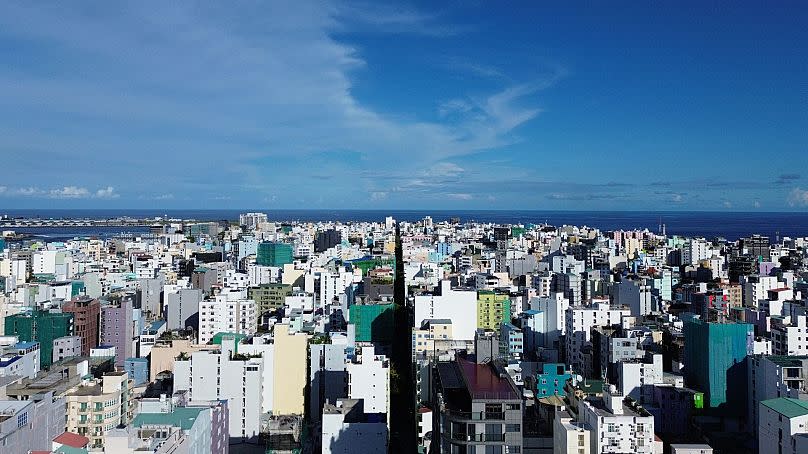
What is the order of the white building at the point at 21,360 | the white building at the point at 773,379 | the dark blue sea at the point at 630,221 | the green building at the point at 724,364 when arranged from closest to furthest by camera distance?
the white building at the point at 773,379, the white building at the point at 21,360, the green building at the point at 724,364, the dark blue sea at the point at 630,221

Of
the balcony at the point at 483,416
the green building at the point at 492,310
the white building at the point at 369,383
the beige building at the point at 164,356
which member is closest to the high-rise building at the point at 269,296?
the green building at the point at 492,310

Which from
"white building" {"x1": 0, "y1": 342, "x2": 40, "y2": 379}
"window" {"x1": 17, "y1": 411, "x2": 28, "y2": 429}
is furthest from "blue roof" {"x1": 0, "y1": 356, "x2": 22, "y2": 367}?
"window" {"x1": 17, "y1": 411, "x2": 28, "y2": 429}

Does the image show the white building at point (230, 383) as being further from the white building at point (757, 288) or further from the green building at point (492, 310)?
the white building at point (757, 288)

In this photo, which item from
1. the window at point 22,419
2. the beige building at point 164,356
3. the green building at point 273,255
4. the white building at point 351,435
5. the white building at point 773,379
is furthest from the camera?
the green building at point 273,255

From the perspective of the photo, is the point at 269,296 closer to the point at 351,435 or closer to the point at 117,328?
the point at 117,328

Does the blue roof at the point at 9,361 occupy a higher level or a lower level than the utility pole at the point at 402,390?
higher

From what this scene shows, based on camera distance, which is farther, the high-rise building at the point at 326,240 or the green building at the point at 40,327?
the high-rise building at the point at 326,240

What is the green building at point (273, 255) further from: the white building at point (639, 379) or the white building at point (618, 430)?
the white building at point (618, 430)

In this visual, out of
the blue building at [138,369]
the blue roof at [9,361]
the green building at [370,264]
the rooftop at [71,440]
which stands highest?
the green building at [370,264]

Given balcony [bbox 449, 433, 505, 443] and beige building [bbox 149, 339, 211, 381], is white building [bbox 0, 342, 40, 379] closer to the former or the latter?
beige building [bbox 149, 339, 211, 381]
